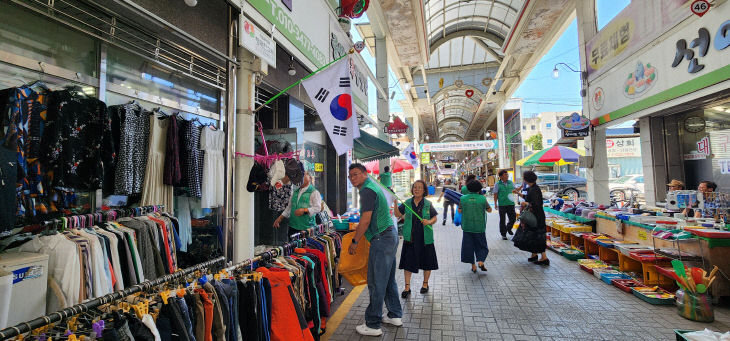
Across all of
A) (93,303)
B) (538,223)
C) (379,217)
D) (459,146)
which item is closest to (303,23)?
(379,217)

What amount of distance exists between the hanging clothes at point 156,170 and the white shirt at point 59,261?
3.49 feet

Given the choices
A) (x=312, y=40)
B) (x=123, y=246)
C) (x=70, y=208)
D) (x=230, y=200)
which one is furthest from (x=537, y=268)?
(x=70, y=208)

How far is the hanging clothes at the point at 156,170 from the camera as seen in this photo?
3117 mm

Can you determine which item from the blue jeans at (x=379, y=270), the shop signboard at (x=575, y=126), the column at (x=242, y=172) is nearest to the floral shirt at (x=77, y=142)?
the column at (x=242, y=172)

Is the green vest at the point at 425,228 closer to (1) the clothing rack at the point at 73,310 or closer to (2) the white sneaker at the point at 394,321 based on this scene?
(2) the white sneaker at the point at 394,321

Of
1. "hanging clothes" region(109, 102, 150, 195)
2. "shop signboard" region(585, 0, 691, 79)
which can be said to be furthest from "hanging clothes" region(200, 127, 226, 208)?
"shop signboard" region(585, 0, 691, 79)

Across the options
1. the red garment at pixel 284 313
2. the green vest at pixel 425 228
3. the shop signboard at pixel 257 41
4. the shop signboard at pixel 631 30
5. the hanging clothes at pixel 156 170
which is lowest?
the red garment at pixel 284 313


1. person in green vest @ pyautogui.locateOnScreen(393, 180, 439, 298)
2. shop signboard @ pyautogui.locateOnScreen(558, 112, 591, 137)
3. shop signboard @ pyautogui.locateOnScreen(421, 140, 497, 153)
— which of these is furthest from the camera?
shop signboard @ pyautogui.locateOnScreen(421, 140, 497, 153)

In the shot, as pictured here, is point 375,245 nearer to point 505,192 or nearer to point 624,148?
point 505,192

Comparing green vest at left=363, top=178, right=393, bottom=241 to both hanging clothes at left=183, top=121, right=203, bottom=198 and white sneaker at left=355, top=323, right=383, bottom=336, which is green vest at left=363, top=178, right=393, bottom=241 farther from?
hanging clothes at left=183, top=121, right=203, bottom=198

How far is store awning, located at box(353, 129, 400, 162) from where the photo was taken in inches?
308

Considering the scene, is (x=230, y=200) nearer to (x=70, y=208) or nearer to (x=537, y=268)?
(x=70, y=208)

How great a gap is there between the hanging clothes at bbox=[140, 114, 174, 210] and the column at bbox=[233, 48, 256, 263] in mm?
664

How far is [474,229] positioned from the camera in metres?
5.66
